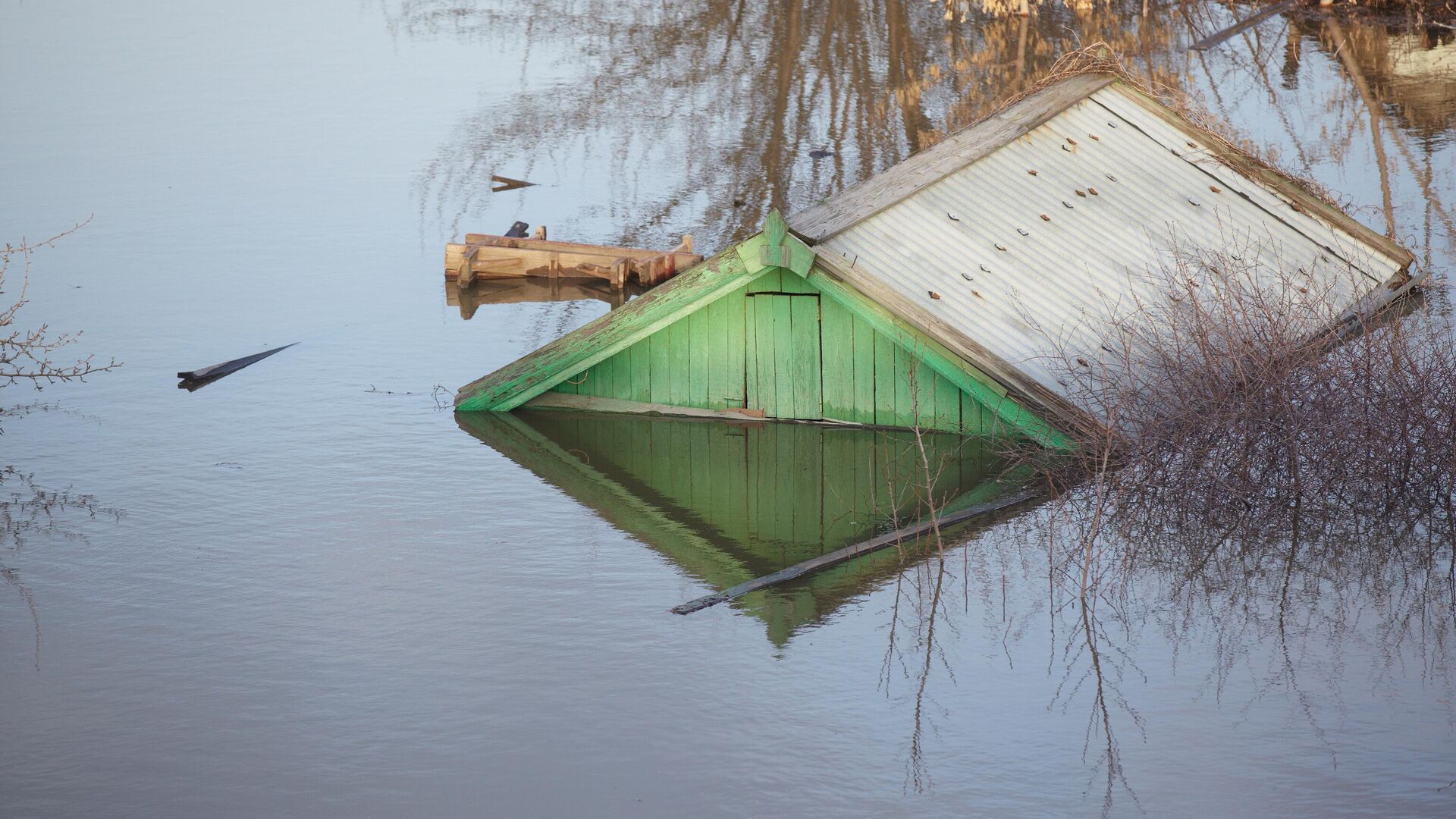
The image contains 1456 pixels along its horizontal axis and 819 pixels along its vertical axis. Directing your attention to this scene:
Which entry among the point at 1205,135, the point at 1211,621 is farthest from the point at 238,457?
the point at 1205,135

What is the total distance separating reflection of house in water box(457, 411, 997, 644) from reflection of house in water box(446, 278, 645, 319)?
11.5ft

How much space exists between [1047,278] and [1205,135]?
4192mm

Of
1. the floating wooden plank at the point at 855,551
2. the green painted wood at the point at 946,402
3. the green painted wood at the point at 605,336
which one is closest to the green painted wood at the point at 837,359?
the green painted wood at the point at 946,402

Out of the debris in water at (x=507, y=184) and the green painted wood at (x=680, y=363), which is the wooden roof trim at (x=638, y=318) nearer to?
the green painted wood at (x=680, y=363)

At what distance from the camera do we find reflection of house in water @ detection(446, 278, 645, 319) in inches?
703

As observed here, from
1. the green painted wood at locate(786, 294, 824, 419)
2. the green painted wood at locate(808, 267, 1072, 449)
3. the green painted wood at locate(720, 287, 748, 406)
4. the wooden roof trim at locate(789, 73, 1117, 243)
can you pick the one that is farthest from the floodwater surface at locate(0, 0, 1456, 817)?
the wooden roof trim at locate(789, 73, 1117, 243)

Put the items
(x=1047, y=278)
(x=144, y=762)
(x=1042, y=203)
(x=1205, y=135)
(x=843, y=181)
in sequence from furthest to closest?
(x=843, y=181), (x=1205, y=135), (x=1042, y=203), (x=1047, y=278), (x=144, y=762)

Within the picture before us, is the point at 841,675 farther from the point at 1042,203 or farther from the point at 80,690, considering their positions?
the point at 1042,203

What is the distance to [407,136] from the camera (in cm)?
2581

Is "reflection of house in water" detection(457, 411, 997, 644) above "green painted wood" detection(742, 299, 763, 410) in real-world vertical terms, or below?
below

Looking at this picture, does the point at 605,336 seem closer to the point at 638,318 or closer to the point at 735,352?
the point at 638,318

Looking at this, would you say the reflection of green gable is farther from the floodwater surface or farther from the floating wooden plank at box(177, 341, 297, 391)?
the floating wooden plank at box(177, 341, 297, 391)

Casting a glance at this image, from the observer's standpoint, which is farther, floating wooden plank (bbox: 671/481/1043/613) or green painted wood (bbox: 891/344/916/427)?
green painted wood (bbox: 891/344/916/427)

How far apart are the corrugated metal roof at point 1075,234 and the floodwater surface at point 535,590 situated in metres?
1.34
